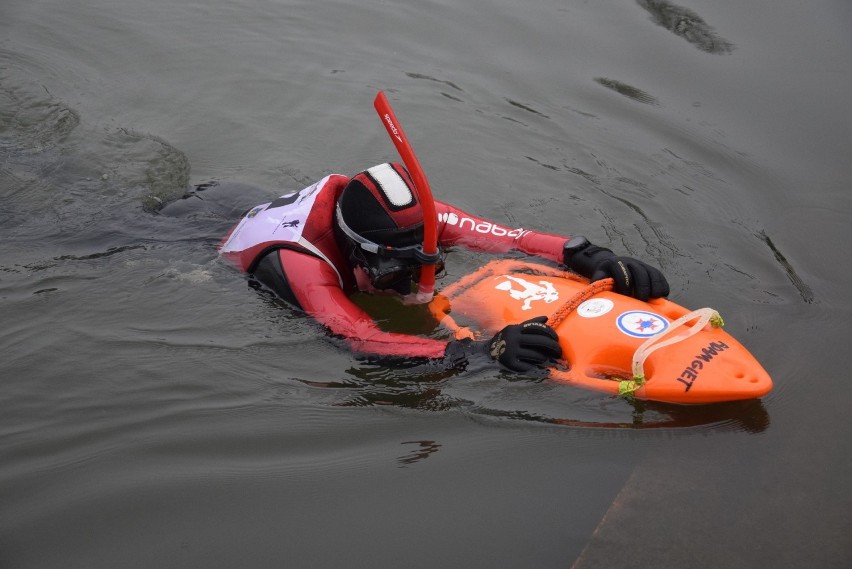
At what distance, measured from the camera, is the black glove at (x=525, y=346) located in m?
3.64

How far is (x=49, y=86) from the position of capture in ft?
22.4

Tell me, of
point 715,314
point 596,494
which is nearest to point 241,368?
point 596,494

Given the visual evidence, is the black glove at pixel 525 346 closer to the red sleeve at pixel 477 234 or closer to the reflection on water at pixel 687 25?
the red sleeve at pixel 477 234

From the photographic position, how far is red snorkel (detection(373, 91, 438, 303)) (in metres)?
3.59

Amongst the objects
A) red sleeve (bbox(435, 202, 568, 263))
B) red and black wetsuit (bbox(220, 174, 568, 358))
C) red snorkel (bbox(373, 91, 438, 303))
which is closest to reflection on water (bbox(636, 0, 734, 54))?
red sleeve (bbox(435, 202, 568, 263))

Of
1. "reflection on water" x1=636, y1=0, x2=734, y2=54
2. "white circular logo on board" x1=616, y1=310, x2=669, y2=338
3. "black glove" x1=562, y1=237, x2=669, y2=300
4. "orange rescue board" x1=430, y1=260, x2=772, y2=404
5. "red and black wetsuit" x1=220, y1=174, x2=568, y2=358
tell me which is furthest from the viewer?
"reflection on water" x1=636, y1=0, x2=734, y2=54

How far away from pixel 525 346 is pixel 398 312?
1.05 metres

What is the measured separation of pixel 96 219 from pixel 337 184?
5.62ft

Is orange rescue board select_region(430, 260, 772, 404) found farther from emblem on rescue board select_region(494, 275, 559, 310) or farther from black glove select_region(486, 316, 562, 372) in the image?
black glove select_region(486, 316, 562, 372)

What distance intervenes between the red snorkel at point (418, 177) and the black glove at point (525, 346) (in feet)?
1.58

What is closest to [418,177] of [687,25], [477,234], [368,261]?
[368,261]

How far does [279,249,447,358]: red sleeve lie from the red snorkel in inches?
12.3

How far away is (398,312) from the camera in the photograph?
15.0ft

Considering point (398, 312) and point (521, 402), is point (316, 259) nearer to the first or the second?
point (398, 312)
